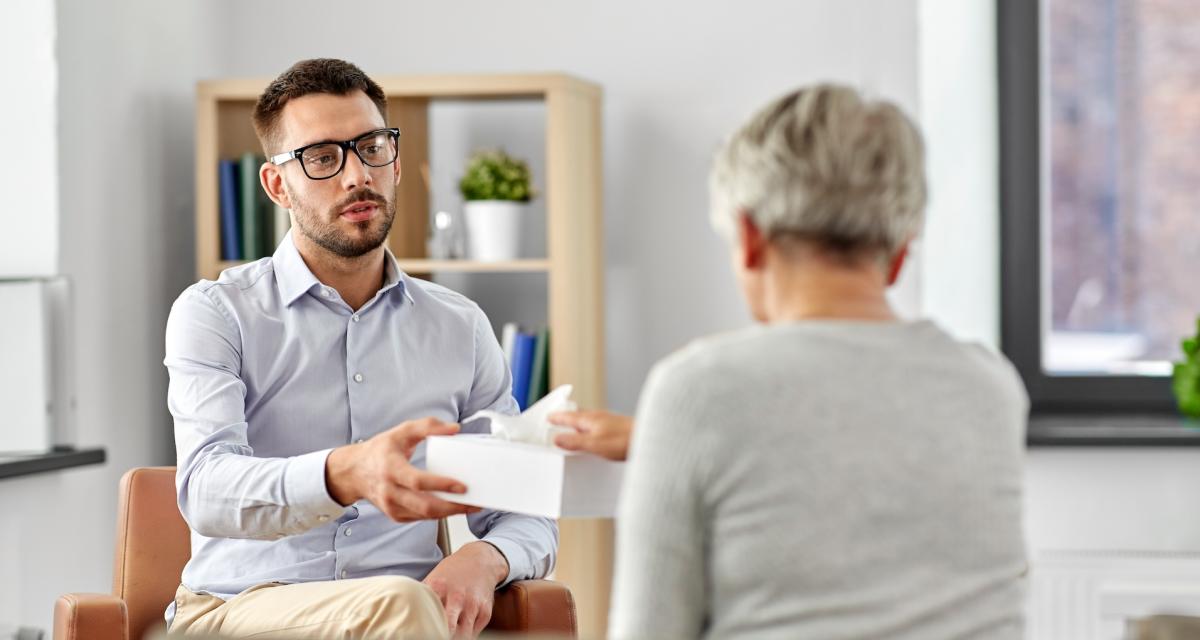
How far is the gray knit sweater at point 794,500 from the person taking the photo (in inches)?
36.9

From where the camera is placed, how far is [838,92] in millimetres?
1034

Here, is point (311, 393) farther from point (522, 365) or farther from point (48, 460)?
point (522, 365)

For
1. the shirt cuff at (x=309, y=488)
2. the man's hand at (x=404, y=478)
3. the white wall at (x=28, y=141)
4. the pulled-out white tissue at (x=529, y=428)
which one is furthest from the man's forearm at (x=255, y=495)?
the white wall at (x=28, y=141)

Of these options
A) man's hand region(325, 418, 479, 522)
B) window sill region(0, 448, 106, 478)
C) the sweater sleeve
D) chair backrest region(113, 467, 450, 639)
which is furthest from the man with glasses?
window sill region(0, 448, 106, 478)

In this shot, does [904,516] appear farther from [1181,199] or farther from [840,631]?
[1181,199]

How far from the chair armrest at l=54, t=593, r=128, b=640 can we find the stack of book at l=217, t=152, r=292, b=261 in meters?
1.54

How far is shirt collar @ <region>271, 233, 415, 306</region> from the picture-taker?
1.89 metres

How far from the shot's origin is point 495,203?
3.25 meters

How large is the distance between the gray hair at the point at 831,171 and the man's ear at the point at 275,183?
107cm

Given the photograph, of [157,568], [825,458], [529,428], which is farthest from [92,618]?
[825,458]

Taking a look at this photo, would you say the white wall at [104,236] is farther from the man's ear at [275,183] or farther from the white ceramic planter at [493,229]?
the man's ear at [275,183]

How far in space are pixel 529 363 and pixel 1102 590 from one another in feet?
4.55

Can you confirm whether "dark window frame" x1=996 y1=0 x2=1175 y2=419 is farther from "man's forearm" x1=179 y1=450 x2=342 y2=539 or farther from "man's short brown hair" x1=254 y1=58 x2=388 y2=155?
"man's forearm" x1=179 y1=450 x2=342 y2=539

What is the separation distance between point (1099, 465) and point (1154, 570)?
0.26 m
